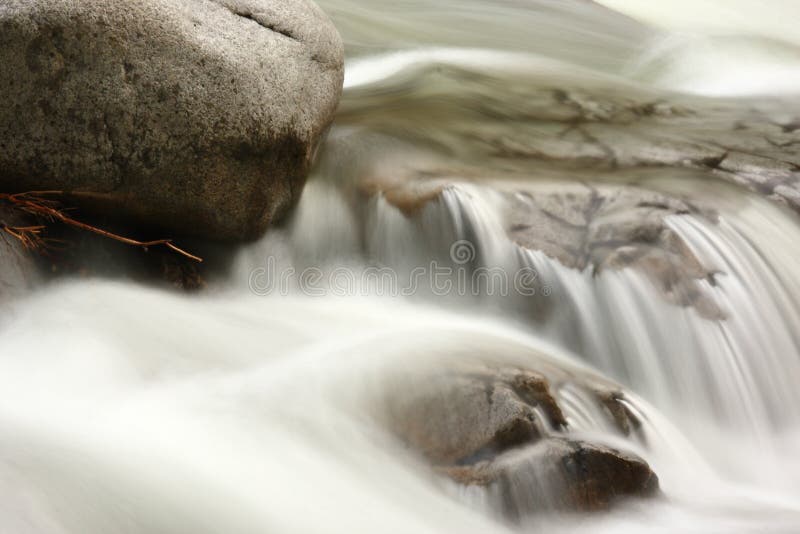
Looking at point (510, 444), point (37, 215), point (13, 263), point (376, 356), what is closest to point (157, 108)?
point (37, 215)

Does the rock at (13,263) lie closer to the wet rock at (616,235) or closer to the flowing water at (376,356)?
the flowing water at (376,356)

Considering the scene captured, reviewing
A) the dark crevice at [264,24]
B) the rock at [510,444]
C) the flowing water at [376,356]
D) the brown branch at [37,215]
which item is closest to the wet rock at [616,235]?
the flowing water at [376,356]

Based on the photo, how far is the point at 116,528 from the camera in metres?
2.13

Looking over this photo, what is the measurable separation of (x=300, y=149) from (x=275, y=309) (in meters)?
0.64

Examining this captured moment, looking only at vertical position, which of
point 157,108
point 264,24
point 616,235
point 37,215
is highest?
point 264,24

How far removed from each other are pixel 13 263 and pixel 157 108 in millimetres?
742

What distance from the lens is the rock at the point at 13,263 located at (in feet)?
11.1

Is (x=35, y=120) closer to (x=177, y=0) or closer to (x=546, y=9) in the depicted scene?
(x=177, y=0)

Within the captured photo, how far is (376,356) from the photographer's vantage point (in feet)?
11.1

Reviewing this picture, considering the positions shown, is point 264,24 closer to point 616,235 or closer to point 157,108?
point 157,108

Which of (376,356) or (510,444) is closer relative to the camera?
(510,444)

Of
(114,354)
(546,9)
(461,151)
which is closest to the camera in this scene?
(114,354)

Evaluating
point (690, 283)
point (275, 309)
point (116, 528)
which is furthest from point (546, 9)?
point (116, 528)

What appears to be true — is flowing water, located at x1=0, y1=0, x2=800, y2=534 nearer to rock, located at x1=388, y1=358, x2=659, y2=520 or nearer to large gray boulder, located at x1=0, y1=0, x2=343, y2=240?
rock, located at x1=388, y1=358, x2=659, y2=520
